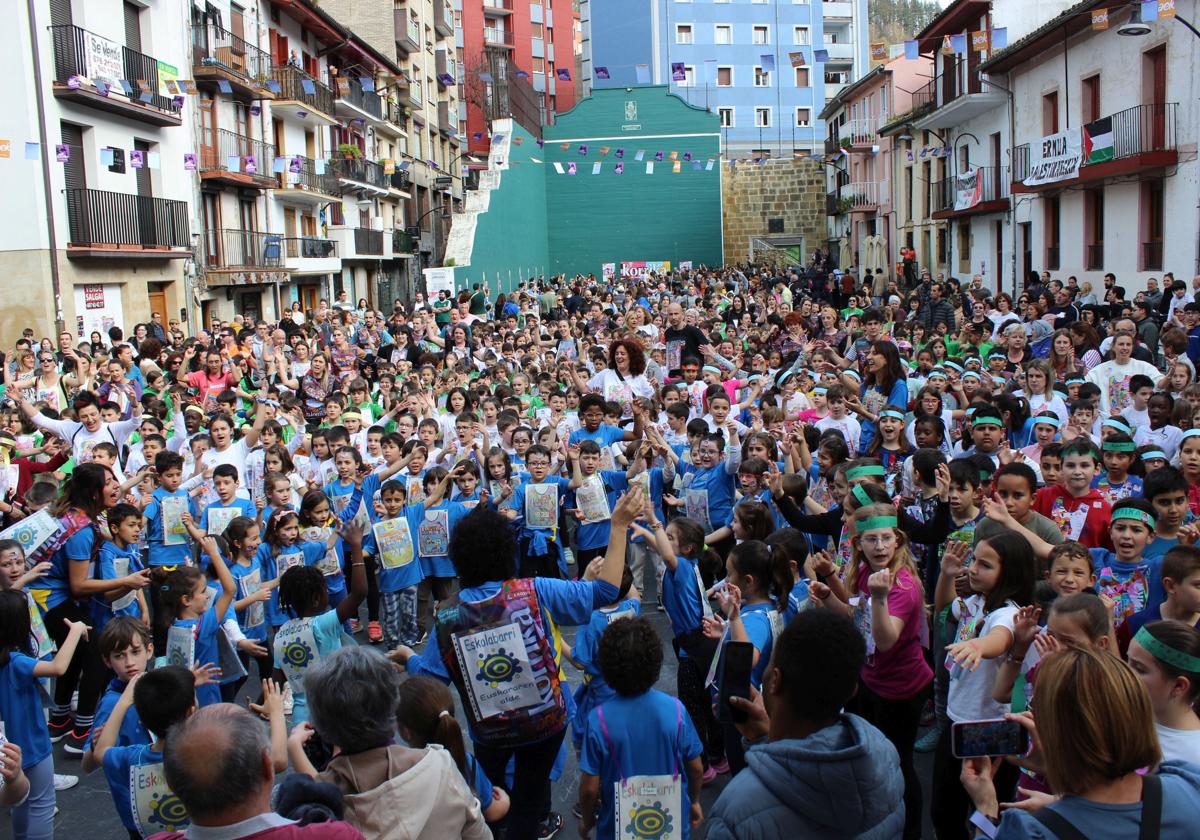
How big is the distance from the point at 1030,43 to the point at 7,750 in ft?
85.1

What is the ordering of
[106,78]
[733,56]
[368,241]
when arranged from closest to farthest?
[106,78], [368,241], [733,56]

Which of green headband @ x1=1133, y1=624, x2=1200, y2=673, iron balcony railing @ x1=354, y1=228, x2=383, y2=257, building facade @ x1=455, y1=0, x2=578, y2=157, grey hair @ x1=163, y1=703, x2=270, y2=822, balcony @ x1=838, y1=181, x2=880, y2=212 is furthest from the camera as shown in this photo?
building facade @ x1=455, y1=0, x2=578, y2=157

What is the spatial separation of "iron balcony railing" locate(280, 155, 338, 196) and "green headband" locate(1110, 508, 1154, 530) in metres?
29.4

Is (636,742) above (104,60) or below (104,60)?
below

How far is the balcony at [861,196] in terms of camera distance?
4350 centimetres

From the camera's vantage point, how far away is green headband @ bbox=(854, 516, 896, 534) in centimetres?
470

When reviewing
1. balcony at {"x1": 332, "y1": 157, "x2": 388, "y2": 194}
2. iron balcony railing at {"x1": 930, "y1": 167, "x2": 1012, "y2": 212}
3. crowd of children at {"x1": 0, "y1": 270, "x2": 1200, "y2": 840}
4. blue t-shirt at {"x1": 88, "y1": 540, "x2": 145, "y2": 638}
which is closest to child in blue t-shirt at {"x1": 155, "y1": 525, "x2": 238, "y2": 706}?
crowd of children at {"x1": 0, "y1": 270, "x2": 1200, "y2": 840}

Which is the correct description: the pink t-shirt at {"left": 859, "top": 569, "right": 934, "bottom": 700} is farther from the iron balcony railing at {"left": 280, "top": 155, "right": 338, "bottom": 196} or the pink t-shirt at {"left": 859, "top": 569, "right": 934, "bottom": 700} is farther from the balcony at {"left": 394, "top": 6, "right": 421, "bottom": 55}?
the balcony at {"left": 394, "top": 6, "right": 421, "bottom": 55}

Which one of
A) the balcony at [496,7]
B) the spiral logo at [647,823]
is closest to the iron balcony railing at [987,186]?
the spiral logo at [647,823]

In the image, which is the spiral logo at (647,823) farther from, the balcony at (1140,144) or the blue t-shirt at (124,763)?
the balcony at (1140,144)

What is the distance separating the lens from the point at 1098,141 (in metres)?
21.7

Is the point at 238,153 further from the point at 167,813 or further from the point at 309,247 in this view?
the point at 167,813

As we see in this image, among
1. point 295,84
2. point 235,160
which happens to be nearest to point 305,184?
point 295,84

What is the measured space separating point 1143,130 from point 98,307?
68.6 ft
